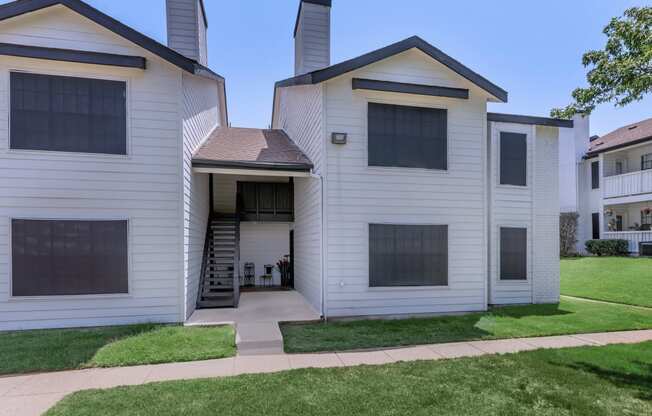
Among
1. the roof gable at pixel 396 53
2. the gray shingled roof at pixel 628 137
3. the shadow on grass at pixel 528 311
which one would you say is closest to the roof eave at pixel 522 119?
the roof gable at pixel 396 53

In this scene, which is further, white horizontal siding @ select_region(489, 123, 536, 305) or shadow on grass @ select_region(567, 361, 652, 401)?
white horizontal siding @ select_region(489, 123, 536, 305)

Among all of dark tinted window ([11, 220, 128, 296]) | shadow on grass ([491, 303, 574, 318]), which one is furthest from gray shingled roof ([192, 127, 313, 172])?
shadow on grass ([491, 303, 574, 318])

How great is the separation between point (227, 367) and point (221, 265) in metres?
5.36

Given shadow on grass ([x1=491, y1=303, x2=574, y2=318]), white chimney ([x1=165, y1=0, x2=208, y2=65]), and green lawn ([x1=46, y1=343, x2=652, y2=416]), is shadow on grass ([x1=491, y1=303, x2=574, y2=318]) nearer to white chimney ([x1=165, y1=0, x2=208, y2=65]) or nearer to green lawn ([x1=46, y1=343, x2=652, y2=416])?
green lawn ([x1=46, y1=343, x2=652, y2=416])

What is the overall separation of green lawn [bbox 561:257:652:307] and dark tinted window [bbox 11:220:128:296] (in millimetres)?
12777

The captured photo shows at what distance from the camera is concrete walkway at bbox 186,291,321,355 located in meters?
6.07

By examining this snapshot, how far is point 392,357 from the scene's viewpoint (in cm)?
556

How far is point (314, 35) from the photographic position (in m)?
11.1

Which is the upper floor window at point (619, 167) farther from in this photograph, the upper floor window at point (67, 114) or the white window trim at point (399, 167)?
the upper floor window at point (67, 114)

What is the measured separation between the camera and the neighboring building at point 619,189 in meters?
17.2

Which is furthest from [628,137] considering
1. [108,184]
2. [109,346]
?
[109,346]

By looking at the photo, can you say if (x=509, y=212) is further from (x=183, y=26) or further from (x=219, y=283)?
(x=183, y=26)

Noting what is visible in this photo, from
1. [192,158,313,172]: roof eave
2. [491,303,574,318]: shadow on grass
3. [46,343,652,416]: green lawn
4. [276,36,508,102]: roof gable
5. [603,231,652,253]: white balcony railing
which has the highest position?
[276,36,508,102]: roof gable

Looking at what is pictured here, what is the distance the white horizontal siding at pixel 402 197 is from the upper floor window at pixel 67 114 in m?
4.46
